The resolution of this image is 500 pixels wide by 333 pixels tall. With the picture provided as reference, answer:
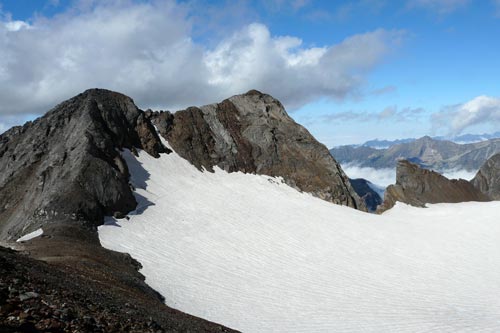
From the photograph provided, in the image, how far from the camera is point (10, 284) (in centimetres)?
1072

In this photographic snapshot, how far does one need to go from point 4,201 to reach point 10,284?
2803cm

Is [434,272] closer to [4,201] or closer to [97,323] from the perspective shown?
[97,323]

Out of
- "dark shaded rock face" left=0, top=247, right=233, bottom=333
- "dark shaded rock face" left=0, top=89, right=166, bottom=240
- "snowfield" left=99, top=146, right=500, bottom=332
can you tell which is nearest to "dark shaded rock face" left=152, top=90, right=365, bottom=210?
"snowfield" left=99, top=146, right=500, bottom=332

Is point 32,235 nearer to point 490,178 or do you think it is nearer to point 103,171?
point 103,171

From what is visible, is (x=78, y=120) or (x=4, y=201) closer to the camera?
(x=4, y=201)

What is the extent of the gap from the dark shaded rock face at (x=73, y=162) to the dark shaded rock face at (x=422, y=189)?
29941mm

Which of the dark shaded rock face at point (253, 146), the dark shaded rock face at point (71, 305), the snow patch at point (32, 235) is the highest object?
the dark shaded rock face at point (253, 146)

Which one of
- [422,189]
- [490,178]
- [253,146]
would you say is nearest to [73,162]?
[253,146]

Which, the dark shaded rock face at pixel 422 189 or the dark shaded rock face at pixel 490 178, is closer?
the dark shaded rock face at pixel 422 189

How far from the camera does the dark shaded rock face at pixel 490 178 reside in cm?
8750

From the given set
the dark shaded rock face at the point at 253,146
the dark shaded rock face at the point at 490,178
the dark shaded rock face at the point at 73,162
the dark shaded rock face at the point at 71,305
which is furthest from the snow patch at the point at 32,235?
the dark shaded rock face at the point at 490,178

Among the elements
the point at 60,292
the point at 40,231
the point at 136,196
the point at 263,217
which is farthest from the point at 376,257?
the point at 60,292

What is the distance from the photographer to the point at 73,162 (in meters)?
34.3

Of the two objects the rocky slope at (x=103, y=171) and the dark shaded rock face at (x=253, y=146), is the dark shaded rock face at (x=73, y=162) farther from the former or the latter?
the dark shaded rock face at (x=253, y=146)
